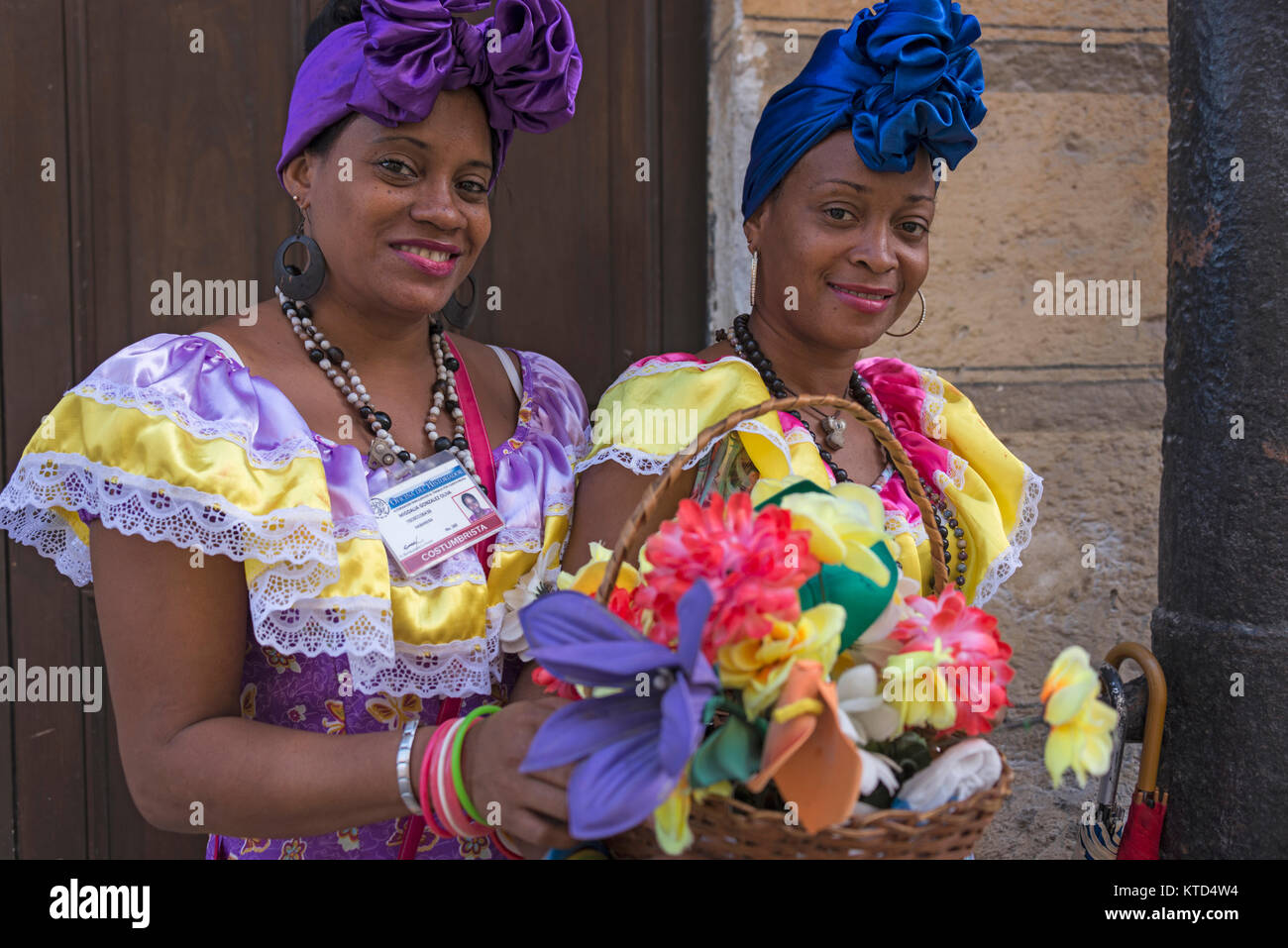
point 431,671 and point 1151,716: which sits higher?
point 431,671

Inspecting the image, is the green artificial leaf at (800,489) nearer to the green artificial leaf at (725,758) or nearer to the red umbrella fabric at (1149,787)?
the green artificial leaf at (725,758)

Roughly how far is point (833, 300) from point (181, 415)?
39.5 inches

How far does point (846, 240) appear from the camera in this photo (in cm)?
167

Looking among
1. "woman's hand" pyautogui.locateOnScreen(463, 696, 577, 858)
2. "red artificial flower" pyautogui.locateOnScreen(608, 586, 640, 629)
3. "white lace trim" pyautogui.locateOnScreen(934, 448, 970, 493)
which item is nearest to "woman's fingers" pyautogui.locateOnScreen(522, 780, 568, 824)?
"woman's hand" pyautogui.locateOnScreen(463, 696, 577, 858)

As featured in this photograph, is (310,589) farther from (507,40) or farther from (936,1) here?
(936,1)

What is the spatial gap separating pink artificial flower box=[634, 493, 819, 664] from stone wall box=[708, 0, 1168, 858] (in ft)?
4.14

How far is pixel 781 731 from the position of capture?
965 millimetres

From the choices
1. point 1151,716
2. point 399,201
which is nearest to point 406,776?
point 399,201

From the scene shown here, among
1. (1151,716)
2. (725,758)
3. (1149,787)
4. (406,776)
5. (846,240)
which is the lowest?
(1149,787)

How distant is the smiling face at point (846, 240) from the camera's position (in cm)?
166

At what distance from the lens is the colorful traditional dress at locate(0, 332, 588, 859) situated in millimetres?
1309

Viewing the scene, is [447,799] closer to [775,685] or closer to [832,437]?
[775,685]

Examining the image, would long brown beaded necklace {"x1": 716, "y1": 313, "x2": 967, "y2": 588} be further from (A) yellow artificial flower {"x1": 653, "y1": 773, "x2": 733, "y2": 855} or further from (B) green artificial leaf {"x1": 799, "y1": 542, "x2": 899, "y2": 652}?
(A) yellow artificial flower {"x1": 653, "y1": 773, "x2": 733, "y2": 855}

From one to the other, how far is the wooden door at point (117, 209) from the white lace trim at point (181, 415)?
2.96 feet
